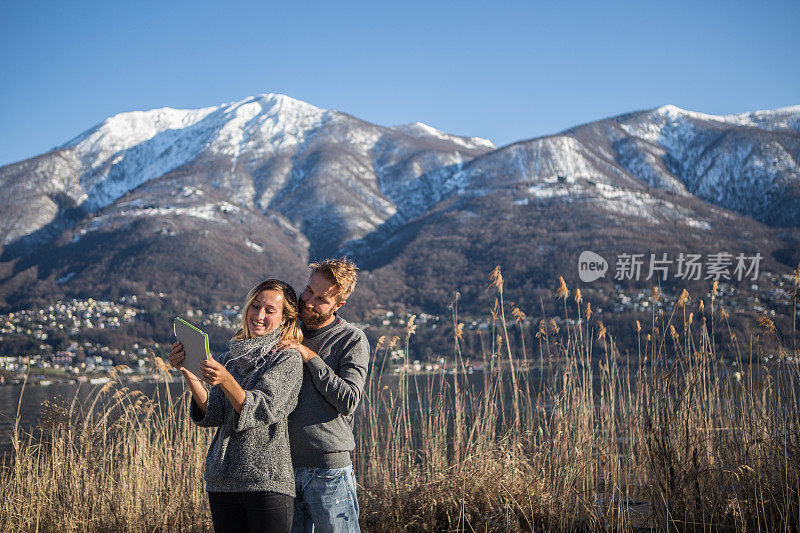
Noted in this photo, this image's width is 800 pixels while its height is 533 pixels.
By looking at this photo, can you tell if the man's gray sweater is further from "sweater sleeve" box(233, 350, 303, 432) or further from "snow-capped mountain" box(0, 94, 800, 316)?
"snow-capped mountain" box(0, 94, 800, 316)

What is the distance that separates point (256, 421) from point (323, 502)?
47 centimetres

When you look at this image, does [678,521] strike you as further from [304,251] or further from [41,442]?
[304,251]

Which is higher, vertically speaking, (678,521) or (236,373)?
(236,373)

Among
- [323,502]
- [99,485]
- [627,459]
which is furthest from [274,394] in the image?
[99,485]

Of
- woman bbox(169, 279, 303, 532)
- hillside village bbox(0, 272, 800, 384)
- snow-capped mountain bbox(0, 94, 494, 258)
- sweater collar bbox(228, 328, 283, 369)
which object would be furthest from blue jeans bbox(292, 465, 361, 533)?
snow-capped mountain bbox(0, 94, 494, 258)

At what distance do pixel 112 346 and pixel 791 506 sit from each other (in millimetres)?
59712

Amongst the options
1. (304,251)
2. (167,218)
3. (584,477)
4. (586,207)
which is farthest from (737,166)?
(584,477)

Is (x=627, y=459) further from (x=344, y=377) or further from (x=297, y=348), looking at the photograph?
(x=297, y=348)

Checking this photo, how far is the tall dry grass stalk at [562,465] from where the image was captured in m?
3.17

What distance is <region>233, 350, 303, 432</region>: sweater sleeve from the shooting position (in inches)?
82.7

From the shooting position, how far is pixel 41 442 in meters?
4.92

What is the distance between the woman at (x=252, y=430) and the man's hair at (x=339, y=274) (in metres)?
0.29

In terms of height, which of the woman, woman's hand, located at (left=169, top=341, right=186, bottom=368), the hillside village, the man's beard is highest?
the man's beard

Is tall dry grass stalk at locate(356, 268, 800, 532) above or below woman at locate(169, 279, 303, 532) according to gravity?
below
